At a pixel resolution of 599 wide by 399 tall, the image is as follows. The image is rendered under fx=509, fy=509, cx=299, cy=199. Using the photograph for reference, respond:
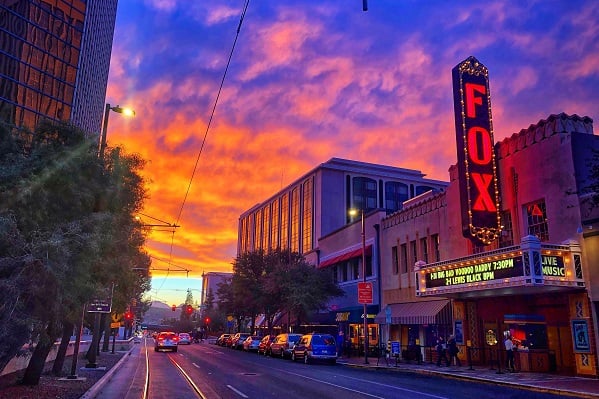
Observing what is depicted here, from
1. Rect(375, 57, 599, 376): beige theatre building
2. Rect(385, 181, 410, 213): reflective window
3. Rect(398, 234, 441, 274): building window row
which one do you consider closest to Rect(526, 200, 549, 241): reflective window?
Rect(375, 57, 599, 376): beige theatre building

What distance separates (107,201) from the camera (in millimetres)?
13508

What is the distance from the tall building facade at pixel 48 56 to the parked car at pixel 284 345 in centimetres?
4104

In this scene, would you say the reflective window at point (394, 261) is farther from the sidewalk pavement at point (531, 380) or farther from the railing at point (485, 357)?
the sidewalk pavement at point (531, 380)

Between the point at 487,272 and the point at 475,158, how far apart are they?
5.96 m

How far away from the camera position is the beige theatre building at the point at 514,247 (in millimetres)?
21234

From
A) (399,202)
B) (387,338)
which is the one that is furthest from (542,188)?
(399,202)

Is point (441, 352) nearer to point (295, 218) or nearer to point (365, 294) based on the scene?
point (365, 294)

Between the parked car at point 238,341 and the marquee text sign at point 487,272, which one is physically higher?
the marquee text sign at point 487,272

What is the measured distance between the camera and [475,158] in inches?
1021

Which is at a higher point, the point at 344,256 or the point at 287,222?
the point at 287,222

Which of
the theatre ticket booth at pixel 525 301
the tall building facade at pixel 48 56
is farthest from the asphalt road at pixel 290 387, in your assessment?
the tall building facade at pixel 48 56

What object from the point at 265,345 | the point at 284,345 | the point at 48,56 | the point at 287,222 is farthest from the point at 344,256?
the point at 48,56

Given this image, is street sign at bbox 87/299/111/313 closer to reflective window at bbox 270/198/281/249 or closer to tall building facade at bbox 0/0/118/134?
tall building facade at bbox 0/0/118/134

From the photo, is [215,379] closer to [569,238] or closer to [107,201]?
[107,201]
